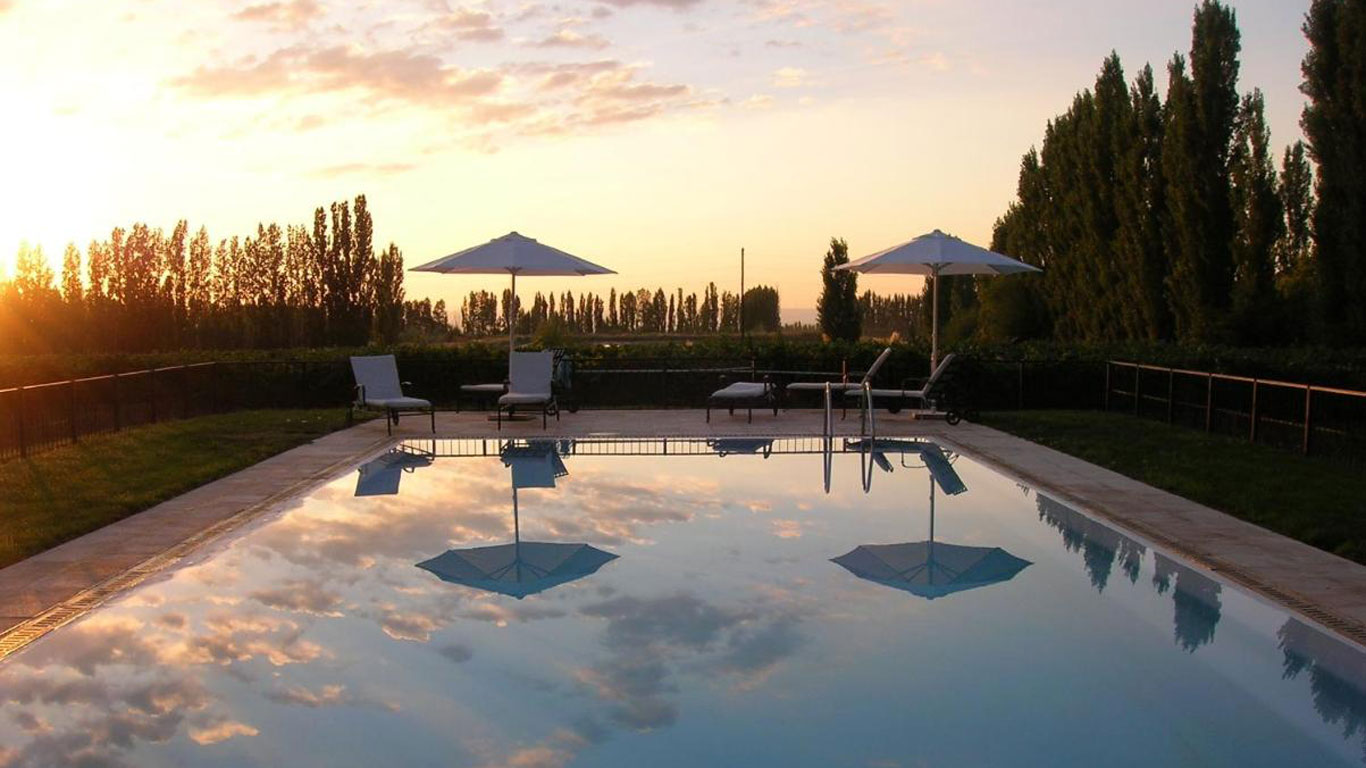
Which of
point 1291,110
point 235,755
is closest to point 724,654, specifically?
point 235,755

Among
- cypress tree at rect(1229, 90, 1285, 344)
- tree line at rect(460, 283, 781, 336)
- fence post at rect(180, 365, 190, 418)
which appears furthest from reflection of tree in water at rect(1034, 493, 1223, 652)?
tree line at rect(460, 283, 781, 336)

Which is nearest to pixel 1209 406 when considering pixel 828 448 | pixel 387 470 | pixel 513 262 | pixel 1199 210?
pixel 828 448

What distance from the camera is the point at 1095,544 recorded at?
8.28 meters

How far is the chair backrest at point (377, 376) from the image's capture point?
1541cm

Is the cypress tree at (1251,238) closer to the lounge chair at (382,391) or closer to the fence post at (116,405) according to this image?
the lounge chair at (382,391)

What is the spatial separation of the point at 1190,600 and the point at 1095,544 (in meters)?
1.60

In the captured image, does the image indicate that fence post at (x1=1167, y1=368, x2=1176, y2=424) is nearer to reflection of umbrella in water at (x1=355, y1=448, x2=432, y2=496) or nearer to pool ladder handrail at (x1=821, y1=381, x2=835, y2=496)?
pool ladder handrail at (x1=821, y1=381, x2=835, y2=496)

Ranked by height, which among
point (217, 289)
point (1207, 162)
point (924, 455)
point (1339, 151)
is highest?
point (1207, 162)

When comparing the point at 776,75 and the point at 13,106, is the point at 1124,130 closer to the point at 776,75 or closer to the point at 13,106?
the point at 776,75

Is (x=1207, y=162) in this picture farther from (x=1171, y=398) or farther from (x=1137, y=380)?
(x=1171, y=398)

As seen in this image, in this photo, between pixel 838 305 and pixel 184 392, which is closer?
pixel 184 392

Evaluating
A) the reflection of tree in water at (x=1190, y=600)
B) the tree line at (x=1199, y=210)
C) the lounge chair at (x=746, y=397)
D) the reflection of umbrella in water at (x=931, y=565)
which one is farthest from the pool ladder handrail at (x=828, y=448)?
the tree line at (x=1199, y=210)

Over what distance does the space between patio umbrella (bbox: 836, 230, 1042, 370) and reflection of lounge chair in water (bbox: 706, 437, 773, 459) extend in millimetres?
3670

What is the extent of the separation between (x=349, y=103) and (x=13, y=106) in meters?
4.93
